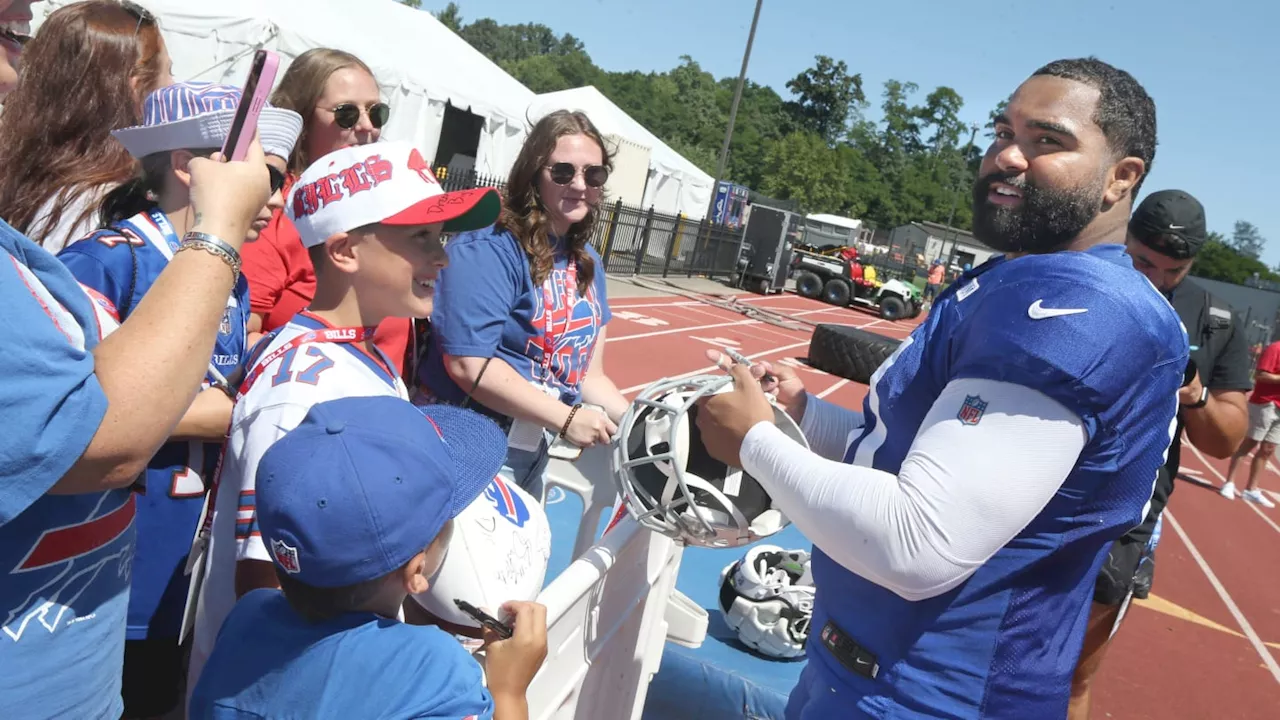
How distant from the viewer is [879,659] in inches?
67.0

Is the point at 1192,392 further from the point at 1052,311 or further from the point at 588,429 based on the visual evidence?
the point at 1052,311

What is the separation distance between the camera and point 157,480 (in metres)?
1.99

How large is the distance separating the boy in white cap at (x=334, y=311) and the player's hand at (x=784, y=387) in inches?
30.8

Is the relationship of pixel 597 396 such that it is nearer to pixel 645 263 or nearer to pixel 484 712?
pixel 484 712

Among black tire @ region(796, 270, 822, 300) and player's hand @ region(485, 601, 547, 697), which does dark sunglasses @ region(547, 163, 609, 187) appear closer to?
player's hand @ region(485, 601, 547, 697)

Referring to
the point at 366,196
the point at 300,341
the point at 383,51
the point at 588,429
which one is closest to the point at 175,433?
the point at 300,341

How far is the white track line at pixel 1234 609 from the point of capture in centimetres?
620

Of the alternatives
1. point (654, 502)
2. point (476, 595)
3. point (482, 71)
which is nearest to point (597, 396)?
point (654, 502)

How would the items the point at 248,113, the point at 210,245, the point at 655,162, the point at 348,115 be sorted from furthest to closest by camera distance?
the point at 655,162 → the point at 348,115 → the point at 248,113 → the point at 210,245

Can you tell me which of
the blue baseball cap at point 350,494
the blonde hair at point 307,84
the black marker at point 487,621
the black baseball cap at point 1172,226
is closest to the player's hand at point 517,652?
the black marker at point 487,621

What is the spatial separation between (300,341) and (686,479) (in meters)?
0.89

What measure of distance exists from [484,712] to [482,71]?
66.4 feet

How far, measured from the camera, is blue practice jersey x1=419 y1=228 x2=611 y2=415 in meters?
2.86

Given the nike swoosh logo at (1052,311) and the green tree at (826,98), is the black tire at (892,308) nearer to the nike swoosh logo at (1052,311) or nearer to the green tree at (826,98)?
the nike swoosh logo at (1052,311)
